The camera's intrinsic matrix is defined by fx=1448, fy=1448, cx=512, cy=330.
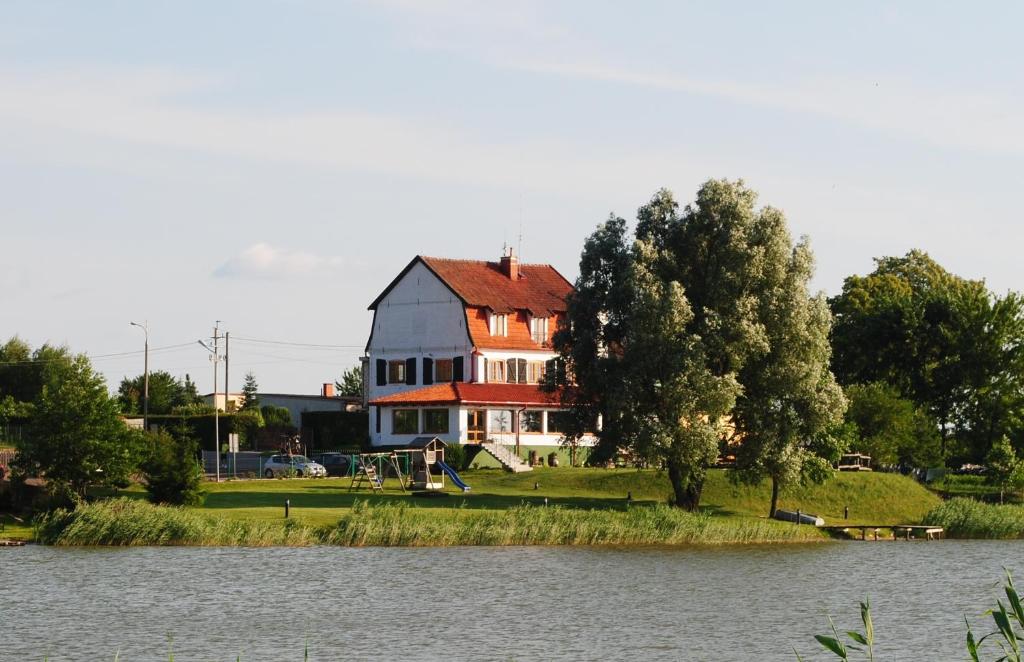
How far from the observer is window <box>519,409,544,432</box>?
8712 cm

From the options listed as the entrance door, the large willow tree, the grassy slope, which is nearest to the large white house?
the entrance door

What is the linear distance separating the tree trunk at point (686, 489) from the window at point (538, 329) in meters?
32.8

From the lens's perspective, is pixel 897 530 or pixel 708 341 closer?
pixel 708 341

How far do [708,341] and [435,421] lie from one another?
30.3 m

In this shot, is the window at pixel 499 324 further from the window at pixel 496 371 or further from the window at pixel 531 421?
the window at pixel 531 421

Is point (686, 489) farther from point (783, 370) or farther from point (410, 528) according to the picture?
point (410, 528)

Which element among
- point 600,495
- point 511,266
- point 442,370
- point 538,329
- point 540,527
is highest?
point 511,266

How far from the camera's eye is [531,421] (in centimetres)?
8738

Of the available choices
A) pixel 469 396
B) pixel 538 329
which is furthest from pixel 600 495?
pixel 538 329

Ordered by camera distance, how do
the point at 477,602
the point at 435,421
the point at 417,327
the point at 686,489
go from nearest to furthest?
1. the point at 477,602
2. the point at 686,489
3. the point at 435,421
4. the point at 417,327

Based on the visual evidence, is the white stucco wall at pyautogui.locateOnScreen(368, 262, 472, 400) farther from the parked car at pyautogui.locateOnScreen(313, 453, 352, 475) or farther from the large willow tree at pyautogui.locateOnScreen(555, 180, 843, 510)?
the large willow tree at pyautogui.locateOnScreen(555, 180, 843, 510)

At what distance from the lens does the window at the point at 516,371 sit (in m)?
92.7

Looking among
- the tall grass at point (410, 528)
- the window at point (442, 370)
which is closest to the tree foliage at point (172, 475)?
the tall grass at point (410, 528)

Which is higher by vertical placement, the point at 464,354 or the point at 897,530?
the point at 464,354
